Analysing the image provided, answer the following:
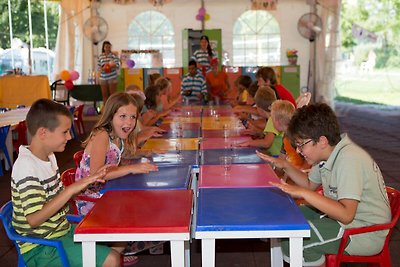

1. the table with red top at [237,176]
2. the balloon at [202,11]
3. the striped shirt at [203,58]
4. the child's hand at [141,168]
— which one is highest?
the balloon at [202,11]

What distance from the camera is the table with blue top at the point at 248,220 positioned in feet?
6.42

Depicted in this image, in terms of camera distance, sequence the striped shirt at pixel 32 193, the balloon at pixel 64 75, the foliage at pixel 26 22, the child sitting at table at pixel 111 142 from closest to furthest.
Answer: the striped shirt at pixel 32 193 → the child sitting at table at pixel 111 142 → the foliage at pixel 26 22 → the balloon at pixel 64 75

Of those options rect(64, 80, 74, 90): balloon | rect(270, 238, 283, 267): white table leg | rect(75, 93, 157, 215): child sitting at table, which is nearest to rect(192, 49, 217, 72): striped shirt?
rect(64, 80, 74, 90): balloon

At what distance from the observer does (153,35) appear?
51.1 feet

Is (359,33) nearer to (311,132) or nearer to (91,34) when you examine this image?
(91,34)

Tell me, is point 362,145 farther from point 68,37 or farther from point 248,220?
point 68,37

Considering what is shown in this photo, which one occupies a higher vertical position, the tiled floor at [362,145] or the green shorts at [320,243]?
the green shorts at [320,243]

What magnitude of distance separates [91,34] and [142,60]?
162 cm

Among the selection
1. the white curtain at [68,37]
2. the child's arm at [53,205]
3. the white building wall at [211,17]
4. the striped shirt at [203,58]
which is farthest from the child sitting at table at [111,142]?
the white building wall at [211,17]

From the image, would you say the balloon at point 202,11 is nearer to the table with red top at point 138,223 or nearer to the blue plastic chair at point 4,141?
the blue plastic chair at point 4,141

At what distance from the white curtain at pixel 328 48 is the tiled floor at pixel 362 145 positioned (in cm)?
71

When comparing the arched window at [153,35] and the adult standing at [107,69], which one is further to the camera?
the arched window at [153,35]

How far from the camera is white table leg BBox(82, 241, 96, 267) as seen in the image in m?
2.05

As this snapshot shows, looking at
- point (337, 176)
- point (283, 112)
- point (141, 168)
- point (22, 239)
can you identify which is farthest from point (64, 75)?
point (337, 176)
